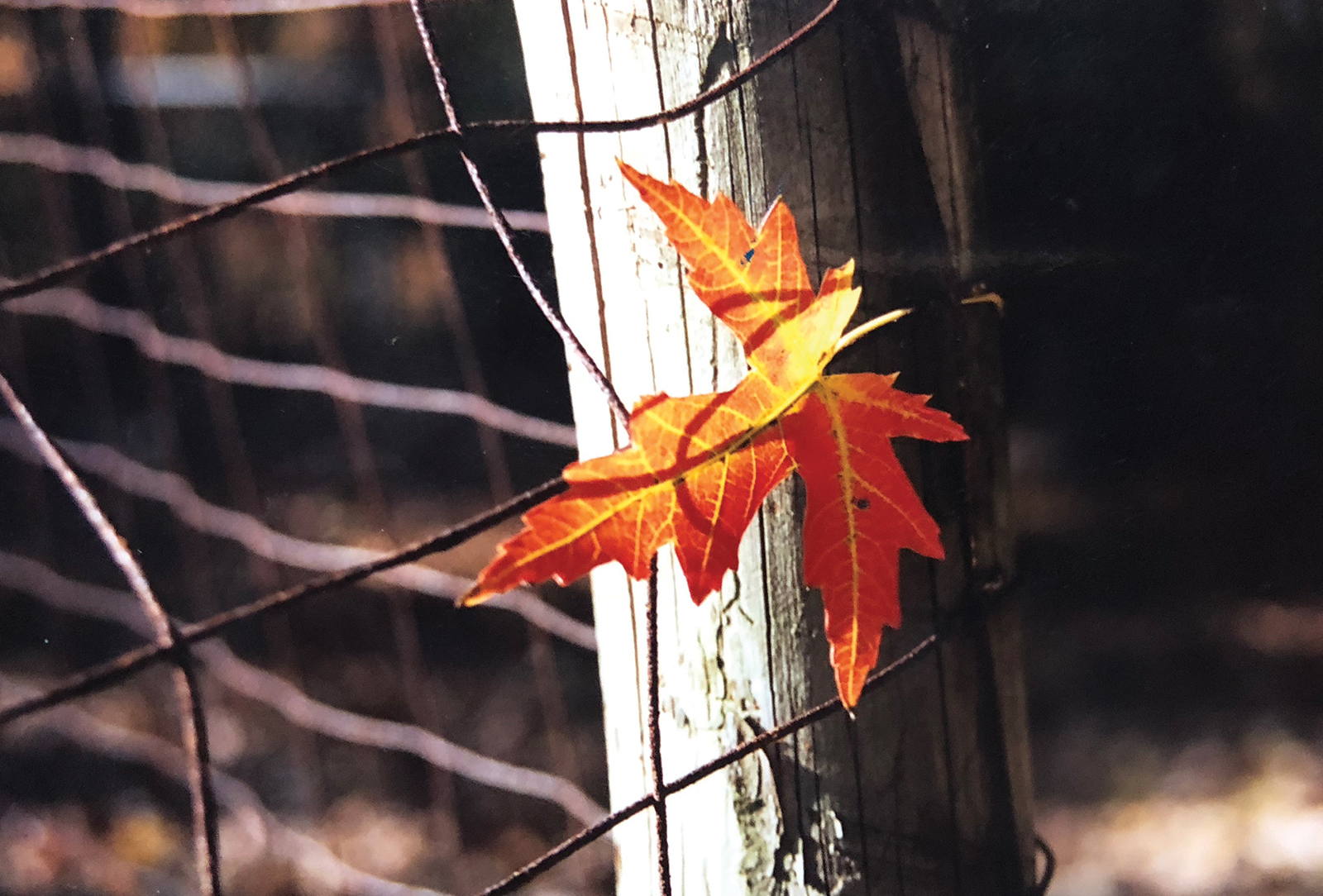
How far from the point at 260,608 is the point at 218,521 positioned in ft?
6.34

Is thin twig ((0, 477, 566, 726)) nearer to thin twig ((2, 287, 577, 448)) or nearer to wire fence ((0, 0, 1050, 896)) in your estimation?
wire fence ((0, 0, 1050, 896))

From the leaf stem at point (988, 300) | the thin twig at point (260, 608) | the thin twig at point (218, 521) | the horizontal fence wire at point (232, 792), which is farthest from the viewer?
the thin twig at point (218, 521)

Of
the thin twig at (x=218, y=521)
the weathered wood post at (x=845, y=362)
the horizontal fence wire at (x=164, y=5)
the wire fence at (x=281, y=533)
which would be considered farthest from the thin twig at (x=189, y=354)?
the weathered wood post at (x=845, y=362)

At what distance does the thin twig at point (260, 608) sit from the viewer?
22cm

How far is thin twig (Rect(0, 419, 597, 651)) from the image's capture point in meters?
1.56

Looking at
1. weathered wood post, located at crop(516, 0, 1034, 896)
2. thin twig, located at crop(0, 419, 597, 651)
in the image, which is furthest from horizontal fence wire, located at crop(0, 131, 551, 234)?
weathered wood post, located at crop(516, 0, 1034, 896)

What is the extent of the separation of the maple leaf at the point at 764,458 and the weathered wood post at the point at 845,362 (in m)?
0.03

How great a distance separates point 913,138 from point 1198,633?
4.46 feet

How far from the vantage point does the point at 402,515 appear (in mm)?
1856

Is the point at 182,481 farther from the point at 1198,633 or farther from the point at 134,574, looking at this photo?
the point at 1198,633

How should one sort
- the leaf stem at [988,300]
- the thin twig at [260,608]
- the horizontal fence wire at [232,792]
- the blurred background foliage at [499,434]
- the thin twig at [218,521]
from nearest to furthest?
the thin twig at [260,608] → the leaf stem at [988,300] → the blurred background foliage at [499,434] → the horizontal fence wire at [232,792] → the thin twig at [218,521]

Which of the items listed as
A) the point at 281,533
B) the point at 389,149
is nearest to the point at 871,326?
the point at 389,149

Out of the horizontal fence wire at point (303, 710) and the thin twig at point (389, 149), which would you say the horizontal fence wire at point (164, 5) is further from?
the thin twig at point (389, 149)

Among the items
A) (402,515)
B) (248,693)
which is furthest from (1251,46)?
(248,693)
